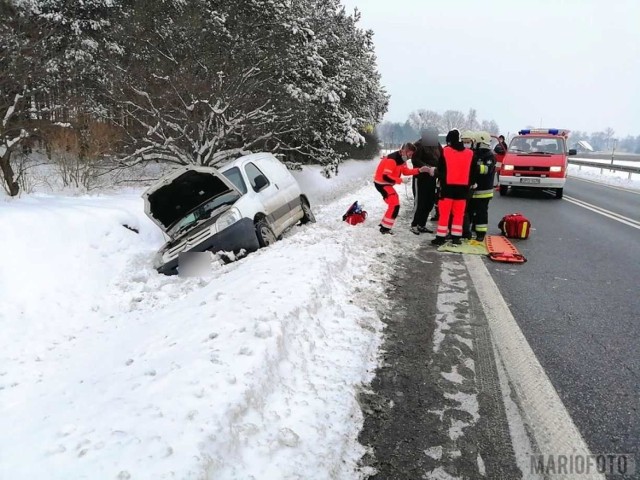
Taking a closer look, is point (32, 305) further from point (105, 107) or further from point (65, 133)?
point (105, 107)

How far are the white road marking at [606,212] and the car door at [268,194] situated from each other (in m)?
7.37

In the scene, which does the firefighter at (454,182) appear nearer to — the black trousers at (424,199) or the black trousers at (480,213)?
the black trousers at (480,213)

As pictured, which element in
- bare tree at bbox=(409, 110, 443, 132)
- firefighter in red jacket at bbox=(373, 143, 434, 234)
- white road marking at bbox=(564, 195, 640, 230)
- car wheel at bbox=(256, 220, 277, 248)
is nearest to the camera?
car wheel at bbox=(256, 220, 277, 248)

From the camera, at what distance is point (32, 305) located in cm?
526

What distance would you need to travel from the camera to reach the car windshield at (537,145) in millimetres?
14648

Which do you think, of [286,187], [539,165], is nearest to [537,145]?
[539,165]

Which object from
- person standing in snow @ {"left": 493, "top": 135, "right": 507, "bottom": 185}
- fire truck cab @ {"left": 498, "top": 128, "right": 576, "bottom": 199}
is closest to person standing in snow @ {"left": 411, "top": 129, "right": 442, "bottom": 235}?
person standing in snow @ {"left": 493, "top": 135, "right": 507, "bottom": 185}

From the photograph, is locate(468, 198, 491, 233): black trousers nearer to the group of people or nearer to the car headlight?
the group of people

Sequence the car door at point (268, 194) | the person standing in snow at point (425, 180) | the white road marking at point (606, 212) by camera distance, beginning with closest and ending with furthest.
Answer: the car door at point (268, 194) < the person standing in snow at point (425, 180) < the white road marking at point (606, 212)

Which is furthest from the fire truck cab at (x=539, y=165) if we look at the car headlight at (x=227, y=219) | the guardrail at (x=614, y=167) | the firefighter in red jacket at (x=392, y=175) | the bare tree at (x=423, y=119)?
the bare tree at (x=423, y=119)

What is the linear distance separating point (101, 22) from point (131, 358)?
19201mm

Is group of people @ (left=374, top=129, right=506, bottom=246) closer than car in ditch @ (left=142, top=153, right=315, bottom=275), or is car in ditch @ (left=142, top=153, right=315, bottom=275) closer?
car in ditch @ (left=142, top=153, right=315, bottom=275)

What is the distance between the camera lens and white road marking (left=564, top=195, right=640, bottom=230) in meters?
9.89

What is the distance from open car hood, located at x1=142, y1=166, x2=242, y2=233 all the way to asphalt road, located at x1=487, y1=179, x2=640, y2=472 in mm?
4652
